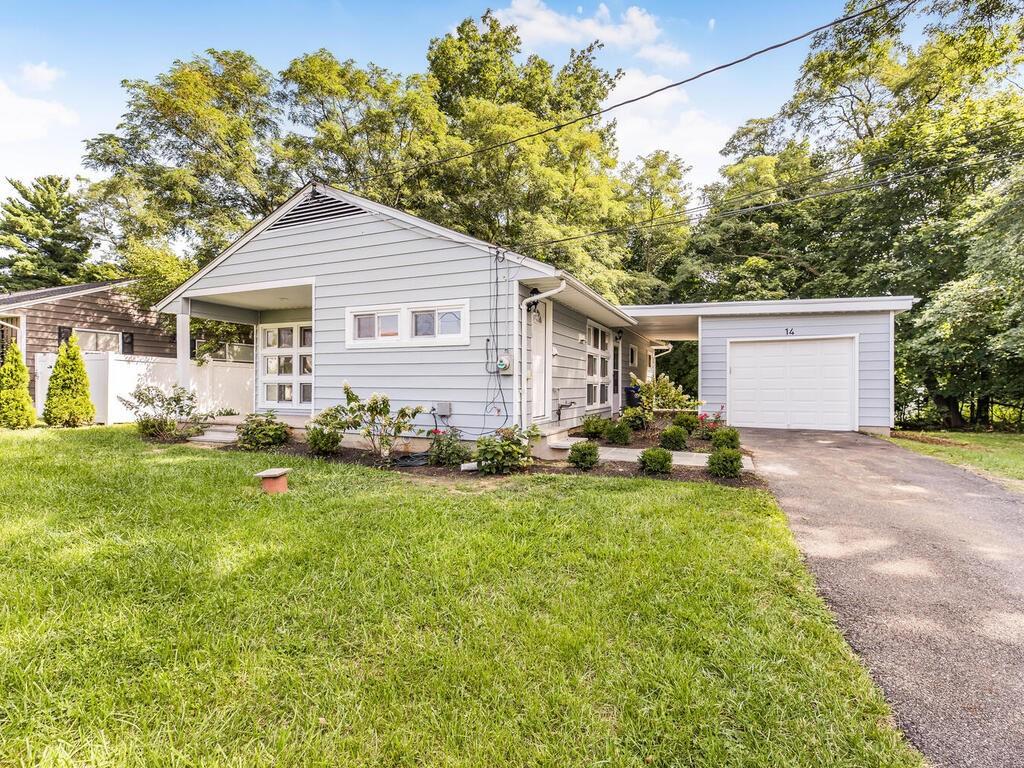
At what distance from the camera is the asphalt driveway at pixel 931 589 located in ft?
5.74

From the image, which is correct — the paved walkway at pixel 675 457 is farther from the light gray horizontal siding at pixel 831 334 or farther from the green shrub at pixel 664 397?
the light gray horizontal siding at pixel 831 334

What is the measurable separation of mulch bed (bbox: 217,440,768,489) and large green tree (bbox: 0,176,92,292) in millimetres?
23895

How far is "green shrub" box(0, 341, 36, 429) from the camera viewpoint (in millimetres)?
9320

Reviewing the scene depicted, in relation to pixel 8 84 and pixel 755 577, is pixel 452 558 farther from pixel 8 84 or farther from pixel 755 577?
pixel 8 84

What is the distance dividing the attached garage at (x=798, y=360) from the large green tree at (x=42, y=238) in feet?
88.6

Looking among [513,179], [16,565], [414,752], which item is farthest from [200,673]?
[513,179]

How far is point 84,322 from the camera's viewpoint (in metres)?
12.9

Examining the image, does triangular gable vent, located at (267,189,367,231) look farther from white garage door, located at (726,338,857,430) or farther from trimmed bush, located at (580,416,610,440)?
white garage door, located at (726,338,857,430)

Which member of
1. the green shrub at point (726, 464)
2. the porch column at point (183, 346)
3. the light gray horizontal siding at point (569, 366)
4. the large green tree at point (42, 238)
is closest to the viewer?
the green shrub at point (726, 464)

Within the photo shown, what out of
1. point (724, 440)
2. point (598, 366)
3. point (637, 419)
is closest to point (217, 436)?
Result: point (637, 419)

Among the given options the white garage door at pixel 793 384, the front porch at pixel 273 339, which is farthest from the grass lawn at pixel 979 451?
the front porch at pixel 273 339

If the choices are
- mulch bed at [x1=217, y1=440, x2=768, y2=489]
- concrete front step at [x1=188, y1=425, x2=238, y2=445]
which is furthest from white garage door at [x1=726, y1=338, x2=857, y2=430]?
concrete front step at [x1=188, y1=425, x2=238, y2=445]

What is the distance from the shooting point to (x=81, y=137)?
14.0 meters

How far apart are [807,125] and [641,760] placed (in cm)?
2311
